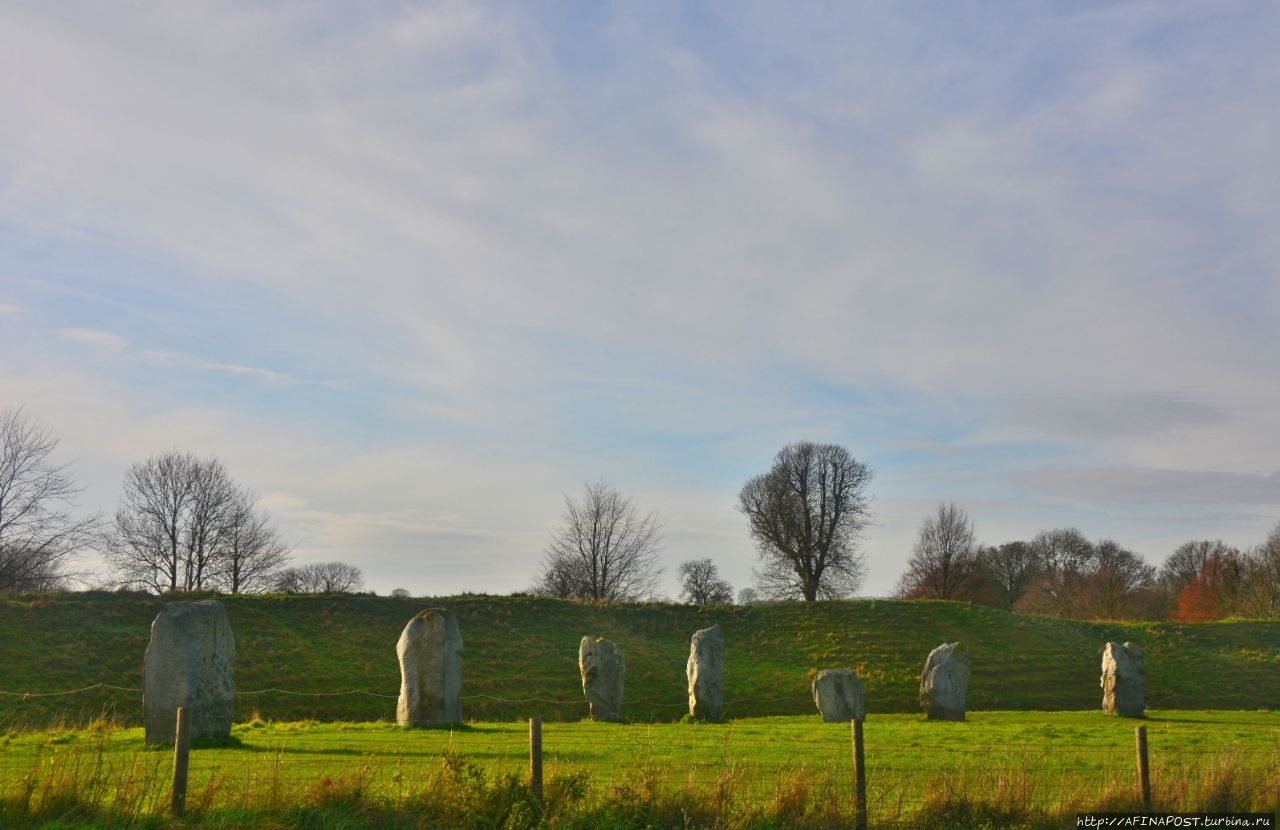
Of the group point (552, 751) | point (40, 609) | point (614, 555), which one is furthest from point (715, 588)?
point (552, 751)

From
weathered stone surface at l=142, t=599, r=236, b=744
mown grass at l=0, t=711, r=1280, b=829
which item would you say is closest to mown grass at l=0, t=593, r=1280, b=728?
weathered stone surface at l=142, t=599, r=236, b=744

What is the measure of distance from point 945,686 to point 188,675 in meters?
20.8

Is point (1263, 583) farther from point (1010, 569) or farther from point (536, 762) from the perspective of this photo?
point (536, 762)

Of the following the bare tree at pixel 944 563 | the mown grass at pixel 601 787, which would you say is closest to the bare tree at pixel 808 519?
the bare tree at pixel 944 563

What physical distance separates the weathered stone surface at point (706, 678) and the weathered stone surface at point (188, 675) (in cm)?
1431

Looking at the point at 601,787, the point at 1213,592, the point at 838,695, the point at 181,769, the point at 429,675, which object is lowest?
the point at 838,695

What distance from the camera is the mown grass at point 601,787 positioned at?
→ 35.2 ft

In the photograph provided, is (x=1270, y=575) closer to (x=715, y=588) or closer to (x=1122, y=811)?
(x=715, y=588)

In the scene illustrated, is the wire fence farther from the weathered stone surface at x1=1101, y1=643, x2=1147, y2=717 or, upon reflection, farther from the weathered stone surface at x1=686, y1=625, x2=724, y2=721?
the weathered stone surface at x1=686, y1=625, x2=724, y2=721

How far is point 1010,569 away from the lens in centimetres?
9531

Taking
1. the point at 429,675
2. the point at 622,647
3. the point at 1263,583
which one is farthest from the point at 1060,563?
the point at 429,675

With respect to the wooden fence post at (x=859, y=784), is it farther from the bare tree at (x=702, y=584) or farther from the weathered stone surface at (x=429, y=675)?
the bare tree at (x=702, y=584)

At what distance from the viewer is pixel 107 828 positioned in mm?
10281

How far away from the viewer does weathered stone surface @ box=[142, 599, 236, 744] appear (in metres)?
19.7
